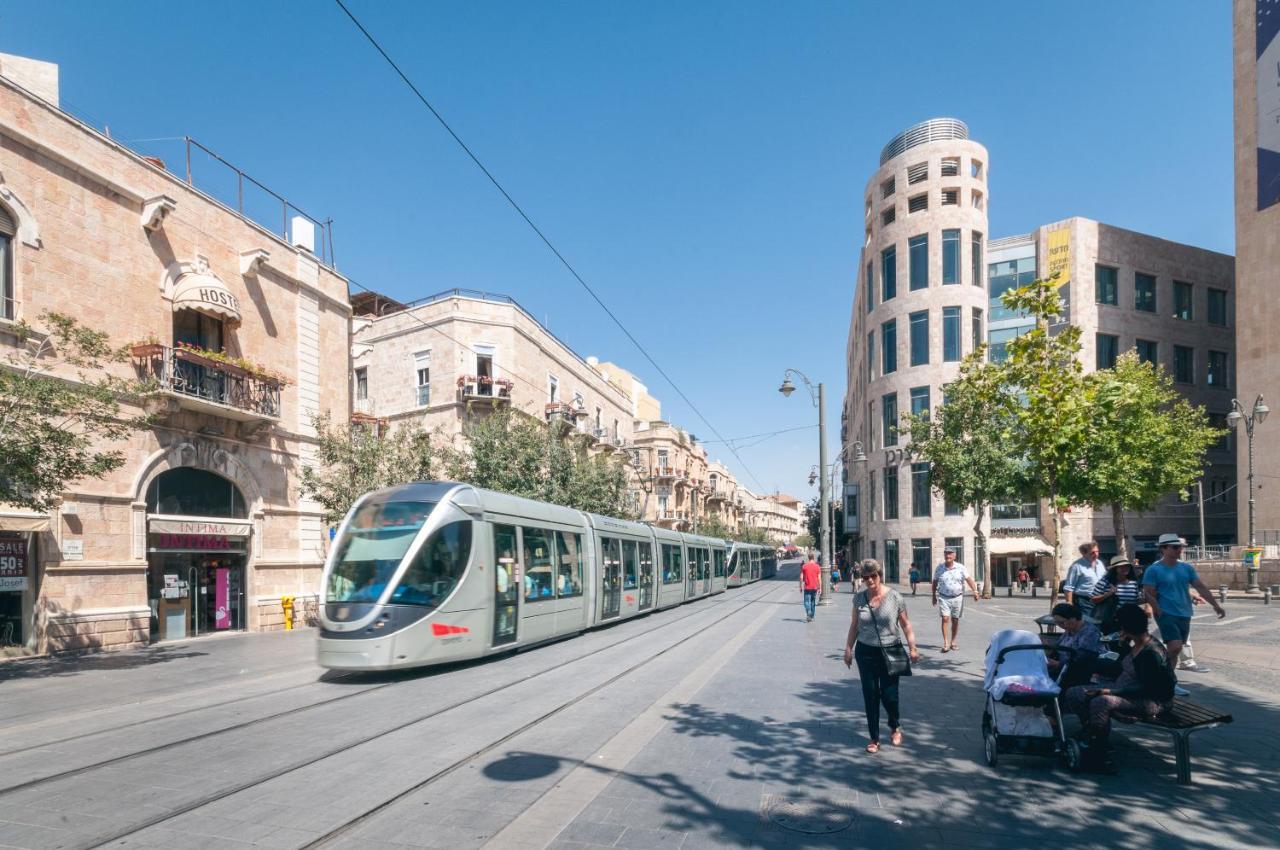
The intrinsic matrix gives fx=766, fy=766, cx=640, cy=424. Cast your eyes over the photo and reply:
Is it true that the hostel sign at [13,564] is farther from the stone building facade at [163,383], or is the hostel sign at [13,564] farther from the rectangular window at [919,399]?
the rectangular window at [919,399]

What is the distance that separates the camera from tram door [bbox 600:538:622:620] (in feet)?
56.0

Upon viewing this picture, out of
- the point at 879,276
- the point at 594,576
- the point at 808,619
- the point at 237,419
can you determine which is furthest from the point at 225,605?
the point at 879,276

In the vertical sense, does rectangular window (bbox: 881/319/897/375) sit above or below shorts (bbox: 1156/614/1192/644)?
above

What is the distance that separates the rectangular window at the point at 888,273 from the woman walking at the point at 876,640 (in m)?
40.5

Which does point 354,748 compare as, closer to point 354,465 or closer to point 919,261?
point 354,465

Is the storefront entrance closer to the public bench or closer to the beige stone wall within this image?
the public bench

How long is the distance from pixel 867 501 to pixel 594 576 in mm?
35684

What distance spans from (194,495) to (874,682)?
16512 mm

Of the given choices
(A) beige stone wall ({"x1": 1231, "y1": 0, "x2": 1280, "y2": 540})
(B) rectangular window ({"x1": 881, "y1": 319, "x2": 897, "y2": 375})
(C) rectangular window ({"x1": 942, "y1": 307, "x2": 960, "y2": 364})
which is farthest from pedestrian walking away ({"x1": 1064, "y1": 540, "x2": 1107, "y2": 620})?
(B) rectangular window ({"x1": 881, "y1": 319, "x2": 897, "y2": 375})

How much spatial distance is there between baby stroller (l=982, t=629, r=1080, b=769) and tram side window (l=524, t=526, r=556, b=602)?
8467 mm

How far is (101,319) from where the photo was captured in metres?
15.5

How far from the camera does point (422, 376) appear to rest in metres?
33.7

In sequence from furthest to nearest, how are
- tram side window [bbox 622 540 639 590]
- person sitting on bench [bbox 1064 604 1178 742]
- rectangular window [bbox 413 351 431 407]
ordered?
rectangular window [bbox 413 351 431 407] < tram side window [bbox 622 540 639 590] < person sitting on bench [bbox 1064 604 1178 742]

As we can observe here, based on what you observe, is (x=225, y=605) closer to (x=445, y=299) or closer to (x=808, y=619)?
(x=808, y=619)
